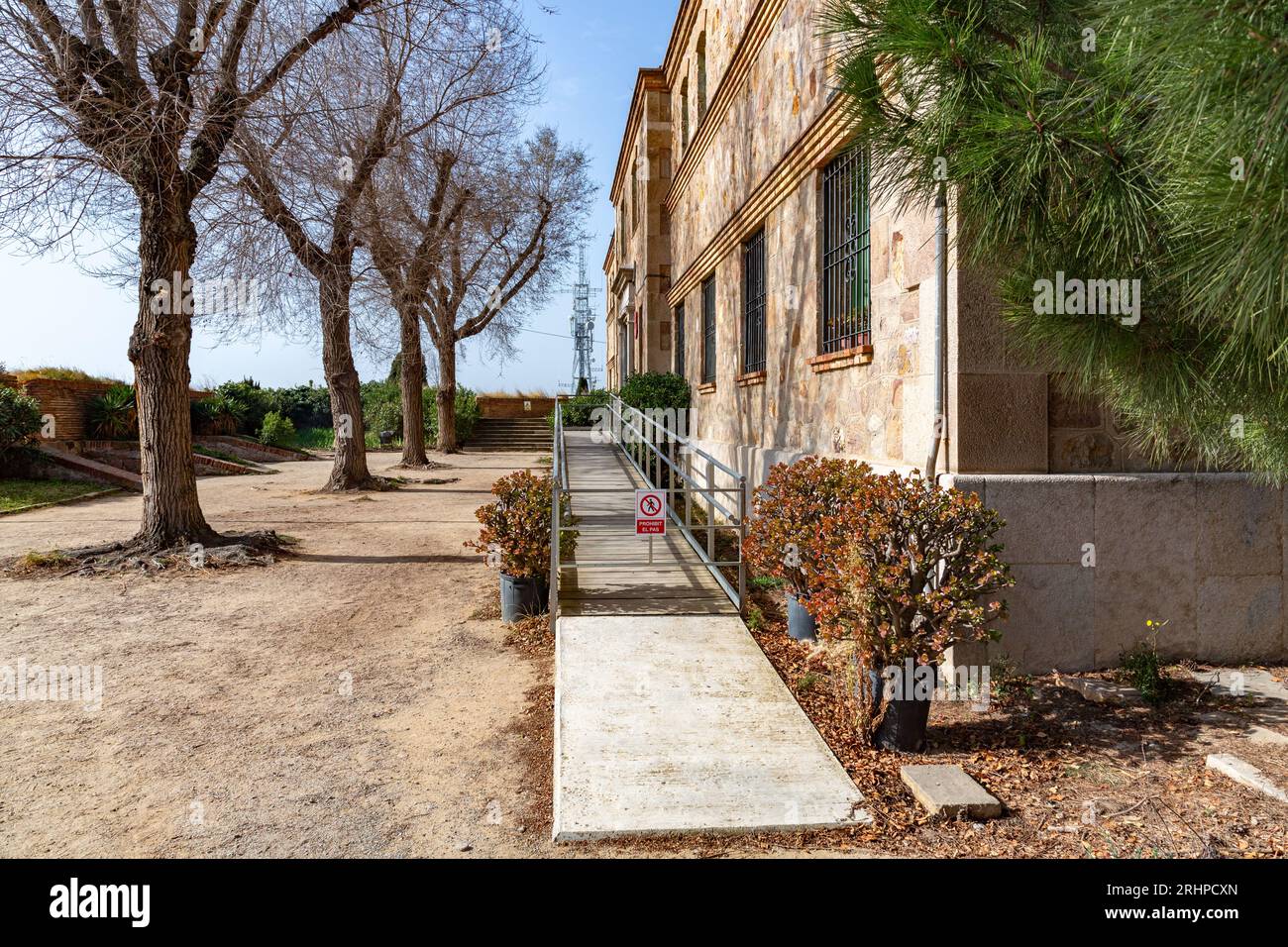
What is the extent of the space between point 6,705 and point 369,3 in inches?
326

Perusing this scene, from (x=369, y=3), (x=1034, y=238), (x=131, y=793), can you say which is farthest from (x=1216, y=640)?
(x=369, y=3)

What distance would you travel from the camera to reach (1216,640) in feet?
17.5

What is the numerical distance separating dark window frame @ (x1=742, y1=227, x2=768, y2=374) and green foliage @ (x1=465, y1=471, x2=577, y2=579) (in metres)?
4.15

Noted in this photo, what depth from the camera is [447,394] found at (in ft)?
86.2

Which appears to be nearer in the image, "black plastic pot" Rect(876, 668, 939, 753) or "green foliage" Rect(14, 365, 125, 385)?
"black plastic pot" Rect(876, 668, 939, 753)

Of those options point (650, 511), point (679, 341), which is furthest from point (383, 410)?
point (650, 511)

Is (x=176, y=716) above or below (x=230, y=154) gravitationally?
below

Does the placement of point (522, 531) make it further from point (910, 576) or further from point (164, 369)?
point (164, 369)

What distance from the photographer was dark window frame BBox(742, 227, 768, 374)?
10.1 metres

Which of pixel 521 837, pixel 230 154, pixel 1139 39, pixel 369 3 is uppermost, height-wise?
pixel 369 3

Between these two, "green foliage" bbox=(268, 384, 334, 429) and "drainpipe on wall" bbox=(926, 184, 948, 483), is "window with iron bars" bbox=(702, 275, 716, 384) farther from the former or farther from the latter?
"green foliage" bbox=(268, 384, 334, 429)

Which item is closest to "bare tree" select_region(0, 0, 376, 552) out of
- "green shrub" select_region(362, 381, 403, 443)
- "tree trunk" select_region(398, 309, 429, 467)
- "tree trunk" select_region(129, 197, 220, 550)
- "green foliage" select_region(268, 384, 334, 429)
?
"tree trunk" select_region(129, 197, 220, 550)

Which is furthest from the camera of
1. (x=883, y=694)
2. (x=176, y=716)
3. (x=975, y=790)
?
(x=176, y=716)

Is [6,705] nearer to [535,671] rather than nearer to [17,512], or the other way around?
[535,671]
